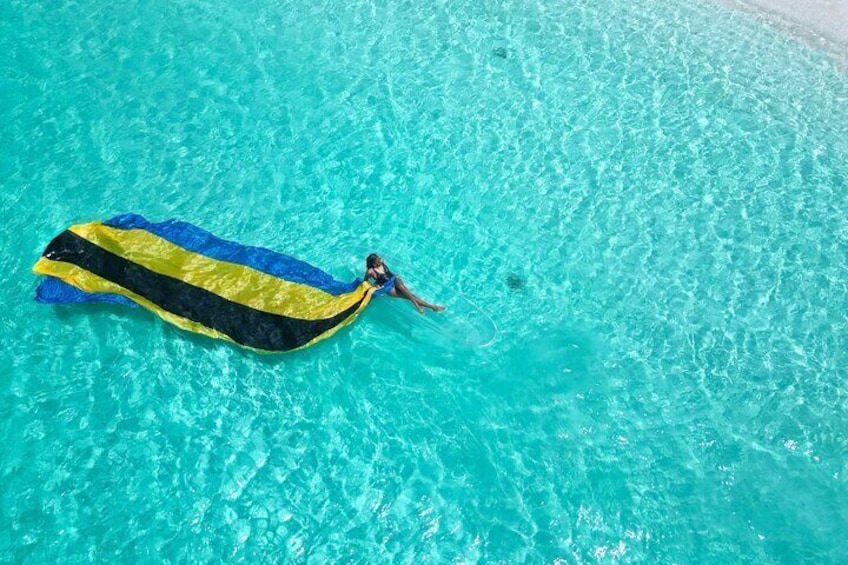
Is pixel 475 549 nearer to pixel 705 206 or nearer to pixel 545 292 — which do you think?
pixel 545 292

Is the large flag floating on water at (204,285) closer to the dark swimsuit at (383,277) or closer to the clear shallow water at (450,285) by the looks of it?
the dark swimsuit at (383,277)

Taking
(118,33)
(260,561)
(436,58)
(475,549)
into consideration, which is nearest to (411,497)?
(475,549)

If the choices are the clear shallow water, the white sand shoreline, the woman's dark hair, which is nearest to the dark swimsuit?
the woman's dark hair

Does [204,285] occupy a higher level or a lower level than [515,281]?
lower

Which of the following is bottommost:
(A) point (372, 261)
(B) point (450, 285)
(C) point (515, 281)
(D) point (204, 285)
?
(D) point (204, 285)

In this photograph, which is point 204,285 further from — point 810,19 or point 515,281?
point 810,19

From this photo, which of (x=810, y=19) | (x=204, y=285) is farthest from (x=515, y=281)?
(x=810, y=19)

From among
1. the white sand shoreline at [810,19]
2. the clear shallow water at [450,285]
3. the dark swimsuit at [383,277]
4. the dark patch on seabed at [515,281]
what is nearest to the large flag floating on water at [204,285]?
the dark swimsuit at [383,277]
